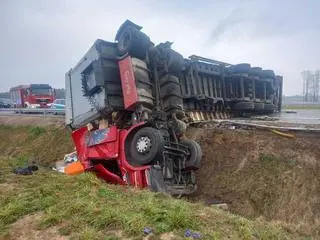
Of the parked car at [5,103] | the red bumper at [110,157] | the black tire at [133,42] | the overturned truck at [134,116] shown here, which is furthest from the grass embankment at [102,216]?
the parked car at [5,103]

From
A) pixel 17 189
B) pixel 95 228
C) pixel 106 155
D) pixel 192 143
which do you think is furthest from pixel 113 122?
pixel 95 228

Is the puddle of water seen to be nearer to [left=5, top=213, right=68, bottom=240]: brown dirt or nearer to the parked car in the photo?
[left=5, top=213, right=68, bottom=240]: brown dirt

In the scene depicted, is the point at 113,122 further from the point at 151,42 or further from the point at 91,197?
the point at 91,197

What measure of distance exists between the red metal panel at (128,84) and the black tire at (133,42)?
0.82ft

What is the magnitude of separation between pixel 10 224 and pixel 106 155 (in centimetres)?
352

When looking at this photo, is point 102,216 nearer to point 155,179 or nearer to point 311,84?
point 155,179

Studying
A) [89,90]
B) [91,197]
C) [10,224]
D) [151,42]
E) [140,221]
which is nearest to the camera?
[140,221]

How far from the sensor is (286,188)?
7.29 metres

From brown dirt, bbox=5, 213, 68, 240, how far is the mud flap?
2.72 metres

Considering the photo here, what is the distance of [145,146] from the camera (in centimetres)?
738

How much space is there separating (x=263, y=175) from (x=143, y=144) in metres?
2.47

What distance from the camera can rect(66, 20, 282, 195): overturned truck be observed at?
748cm

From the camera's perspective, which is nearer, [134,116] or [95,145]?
[134,116]

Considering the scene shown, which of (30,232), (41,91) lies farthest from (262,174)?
(41,91)
